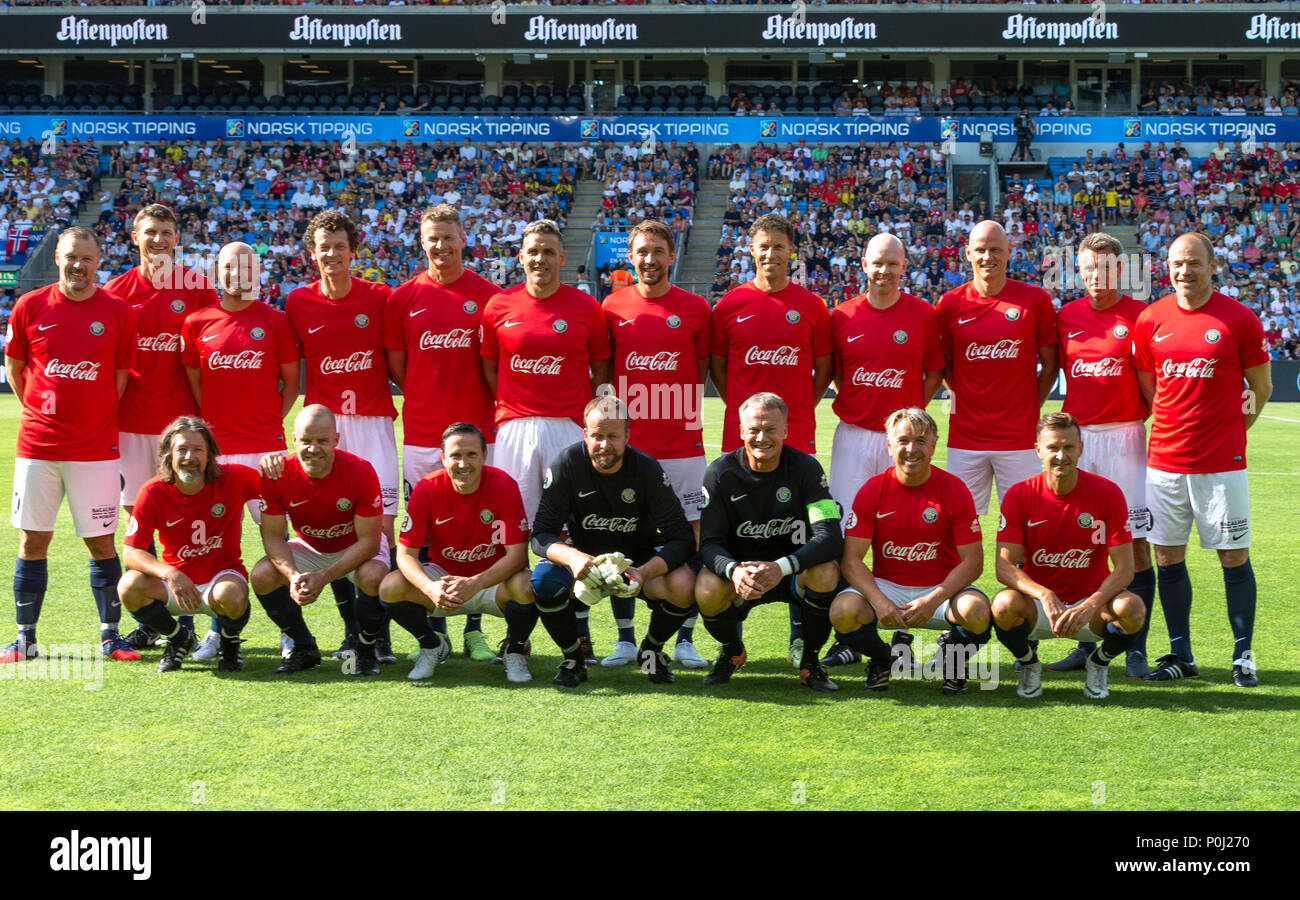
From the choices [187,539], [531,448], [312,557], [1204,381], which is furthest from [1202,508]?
[187,539]

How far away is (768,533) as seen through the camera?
5.98 metres

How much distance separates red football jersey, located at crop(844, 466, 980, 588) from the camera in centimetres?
595

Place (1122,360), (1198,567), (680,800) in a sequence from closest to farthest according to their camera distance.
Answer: (680,800)
(1122,360)
(1198,567)

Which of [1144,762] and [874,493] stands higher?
[874,493]

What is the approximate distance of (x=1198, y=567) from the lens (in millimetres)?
9219

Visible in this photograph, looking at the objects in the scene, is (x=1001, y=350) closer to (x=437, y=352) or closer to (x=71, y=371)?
(x=437, y=352)

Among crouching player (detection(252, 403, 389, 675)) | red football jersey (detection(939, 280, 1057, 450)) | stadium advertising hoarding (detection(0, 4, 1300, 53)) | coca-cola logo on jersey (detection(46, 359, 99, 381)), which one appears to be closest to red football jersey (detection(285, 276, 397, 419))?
crouching player (detection(252, 403, 389, 675))

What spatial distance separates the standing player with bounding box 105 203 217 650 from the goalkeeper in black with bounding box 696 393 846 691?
302cm

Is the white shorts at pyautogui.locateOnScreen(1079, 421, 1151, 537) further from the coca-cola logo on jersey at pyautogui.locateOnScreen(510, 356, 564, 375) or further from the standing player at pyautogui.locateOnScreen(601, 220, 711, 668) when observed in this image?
the coca-cola logo on jersey at pyautogui.locateOnScreen(510, 356, 564, 375)

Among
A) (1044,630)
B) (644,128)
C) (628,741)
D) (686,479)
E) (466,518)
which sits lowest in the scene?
(628,741)

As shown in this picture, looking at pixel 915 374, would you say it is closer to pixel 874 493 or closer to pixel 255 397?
pixel 874 493

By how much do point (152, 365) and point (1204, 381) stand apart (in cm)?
538
